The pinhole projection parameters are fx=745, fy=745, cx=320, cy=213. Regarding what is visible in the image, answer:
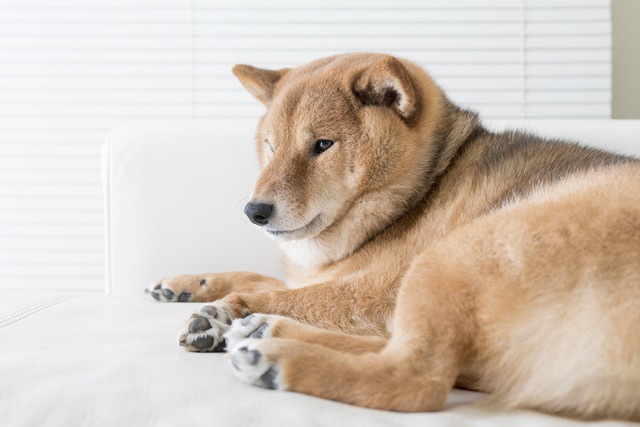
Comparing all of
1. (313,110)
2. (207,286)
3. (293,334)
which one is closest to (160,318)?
(207,286)

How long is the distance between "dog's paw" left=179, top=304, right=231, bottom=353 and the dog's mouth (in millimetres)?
325

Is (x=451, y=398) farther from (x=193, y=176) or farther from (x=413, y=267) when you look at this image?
(x=193, y=176)

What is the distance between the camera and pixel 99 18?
12.0ft

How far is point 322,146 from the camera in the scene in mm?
1807

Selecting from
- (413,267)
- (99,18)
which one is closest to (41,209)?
(99,18)

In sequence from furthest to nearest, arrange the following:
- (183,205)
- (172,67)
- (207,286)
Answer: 1. (172,67)
2. (183,205)
3. (207,286)

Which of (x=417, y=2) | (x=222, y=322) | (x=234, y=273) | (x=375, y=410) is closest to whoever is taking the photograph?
(x=375, y=410)

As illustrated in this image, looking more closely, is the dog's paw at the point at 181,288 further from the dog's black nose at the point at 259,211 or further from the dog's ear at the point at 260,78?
the dog's ear at the point at 260,78

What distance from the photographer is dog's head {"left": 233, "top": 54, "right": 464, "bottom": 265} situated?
177 cm

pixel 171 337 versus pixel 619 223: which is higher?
pixel 619 223

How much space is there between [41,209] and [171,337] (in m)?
2.40

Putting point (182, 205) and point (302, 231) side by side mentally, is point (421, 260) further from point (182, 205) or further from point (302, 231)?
point (182, 205)

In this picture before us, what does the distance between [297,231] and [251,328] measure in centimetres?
41

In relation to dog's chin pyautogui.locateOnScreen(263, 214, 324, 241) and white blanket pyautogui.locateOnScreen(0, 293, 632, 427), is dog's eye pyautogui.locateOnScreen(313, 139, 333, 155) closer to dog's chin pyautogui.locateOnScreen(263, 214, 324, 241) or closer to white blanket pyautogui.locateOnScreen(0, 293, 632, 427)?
dog's chin pyautogui.locateOnScreen(263, 214, 324, 241)
